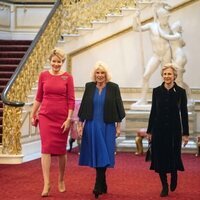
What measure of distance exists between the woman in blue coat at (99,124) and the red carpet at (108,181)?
0.37 m

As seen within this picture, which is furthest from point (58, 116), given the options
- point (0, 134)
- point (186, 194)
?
point (0, 134)

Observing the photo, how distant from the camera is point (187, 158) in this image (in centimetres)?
1038

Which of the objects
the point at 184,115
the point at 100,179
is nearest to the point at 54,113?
the point at 100,179

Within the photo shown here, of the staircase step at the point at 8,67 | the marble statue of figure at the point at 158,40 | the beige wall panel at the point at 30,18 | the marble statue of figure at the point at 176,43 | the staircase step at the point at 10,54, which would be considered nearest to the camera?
the marble statue of figure at the point at 176,43

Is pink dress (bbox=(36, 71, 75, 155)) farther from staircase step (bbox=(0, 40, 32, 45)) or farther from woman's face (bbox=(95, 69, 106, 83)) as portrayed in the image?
staircase step (bbox=(0, 40, 32, 45))

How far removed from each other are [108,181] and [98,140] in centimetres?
137

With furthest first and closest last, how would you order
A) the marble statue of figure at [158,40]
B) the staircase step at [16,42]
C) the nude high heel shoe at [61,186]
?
1. the staircase step at [16,42]
2. the marble statue of figure at [158,40]
3. the nude high heel shoe at [61,186]

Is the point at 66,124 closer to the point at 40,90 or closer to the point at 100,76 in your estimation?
the point at 40,90

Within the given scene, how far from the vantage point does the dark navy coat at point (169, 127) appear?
6523mm

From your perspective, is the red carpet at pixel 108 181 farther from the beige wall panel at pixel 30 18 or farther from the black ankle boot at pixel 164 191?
the beige wall panel at pixel 30 18

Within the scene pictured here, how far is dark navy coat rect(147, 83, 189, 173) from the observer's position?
6523 mm

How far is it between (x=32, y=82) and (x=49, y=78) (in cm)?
441

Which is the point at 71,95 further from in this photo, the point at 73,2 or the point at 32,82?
the point at 73,2

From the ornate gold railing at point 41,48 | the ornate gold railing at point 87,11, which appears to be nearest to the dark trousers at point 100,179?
the ornate gold railing at point 41,48
